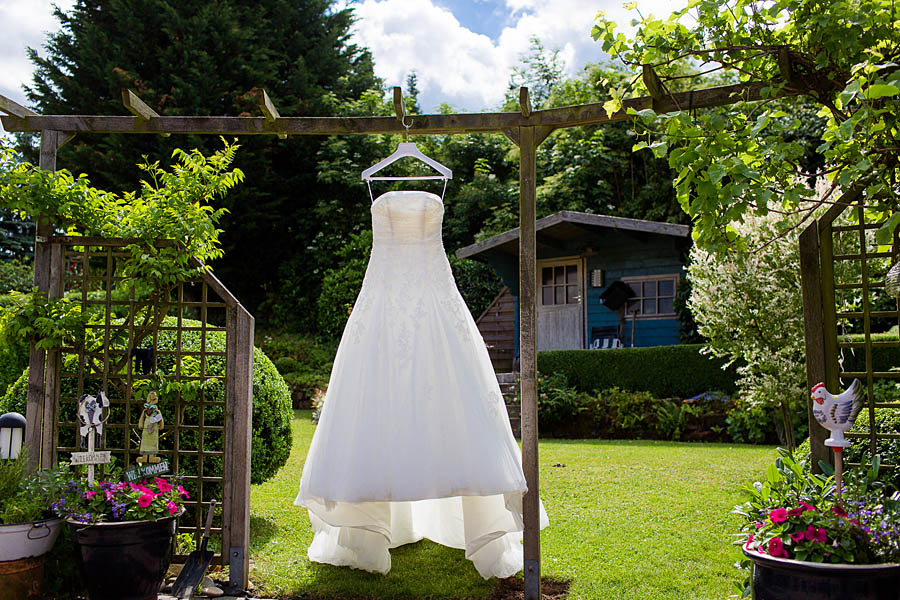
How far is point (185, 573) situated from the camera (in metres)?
3.72

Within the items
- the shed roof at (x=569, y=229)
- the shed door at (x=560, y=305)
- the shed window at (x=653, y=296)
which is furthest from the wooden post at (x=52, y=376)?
the shed door at (x=560, y=305)

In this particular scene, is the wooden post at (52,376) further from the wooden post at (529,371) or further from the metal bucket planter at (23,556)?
the wooden post at (529,371)

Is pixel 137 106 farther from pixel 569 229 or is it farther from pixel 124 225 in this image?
pixel 569 229

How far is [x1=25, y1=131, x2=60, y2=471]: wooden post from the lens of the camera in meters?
4.09

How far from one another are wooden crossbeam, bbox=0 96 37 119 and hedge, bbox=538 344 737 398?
8.55 m

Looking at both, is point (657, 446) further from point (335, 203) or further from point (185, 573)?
point (335, 203)

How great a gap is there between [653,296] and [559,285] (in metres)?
1.89

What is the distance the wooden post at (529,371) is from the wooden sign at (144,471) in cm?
187

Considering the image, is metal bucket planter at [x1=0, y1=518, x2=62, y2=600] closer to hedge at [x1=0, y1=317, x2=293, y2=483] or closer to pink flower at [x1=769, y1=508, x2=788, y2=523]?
hedge at [x1=0, y1=317, x2=293, y2=483]

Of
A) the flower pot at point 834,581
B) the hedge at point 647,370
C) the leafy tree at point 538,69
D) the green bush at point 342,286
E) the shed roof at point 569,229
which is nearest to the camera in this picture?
the flower pot at point 834,581

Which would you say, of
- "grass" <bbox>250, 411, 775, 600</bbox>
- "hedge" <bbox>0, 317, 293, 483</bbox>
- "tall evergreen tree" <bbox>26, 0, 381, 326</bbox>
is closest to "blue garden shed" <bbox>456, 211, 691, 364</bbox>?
"tall evergreen tree" <bbox>26, 0, 381, 326</bbox>

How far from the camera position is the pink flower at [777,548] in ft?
8.66

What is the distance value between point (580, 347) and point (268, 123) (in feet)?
32.5

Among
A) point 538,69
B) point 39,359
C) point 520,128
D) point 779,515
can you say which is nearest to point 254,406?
point 39,359
